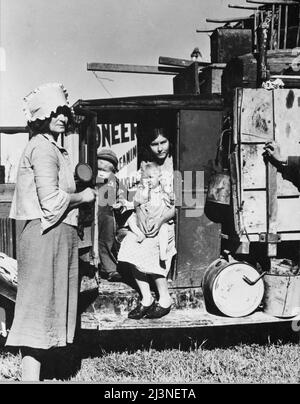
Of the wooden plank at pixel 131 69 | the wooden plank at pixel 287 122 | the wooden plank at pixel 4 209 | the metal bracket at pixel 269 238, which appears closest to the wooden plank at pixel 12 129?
the wooden plank at pixel 4 209

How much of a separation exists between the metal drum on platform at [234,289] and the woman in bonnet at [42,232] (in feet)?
4.92

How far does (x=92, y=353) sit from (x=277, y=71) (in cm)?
347

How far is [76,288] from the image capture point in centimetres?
352

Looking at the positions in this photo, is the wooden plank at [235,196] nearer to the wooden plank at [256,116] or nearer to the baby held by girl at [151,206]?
the wooden plank at [256,116]

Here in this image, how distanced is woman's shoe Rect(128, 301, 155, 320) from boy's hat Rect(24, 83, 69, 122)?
6.52ft

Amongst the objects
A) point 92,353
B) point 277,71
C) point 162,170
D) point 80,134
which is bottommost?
point 92,353

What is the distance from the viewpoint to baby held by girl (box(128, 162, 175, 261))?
4402 millimetres

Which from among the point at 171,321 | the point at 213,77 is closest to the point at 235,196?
the point at 171,321

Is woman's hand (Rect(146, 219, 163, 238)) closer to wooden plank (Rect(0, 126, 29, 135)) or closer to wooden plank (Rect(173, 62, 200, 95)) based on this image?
wooden plank (Rect(0, 126, 29, 135))

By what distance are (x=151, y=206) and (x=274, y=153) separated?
1287mm
